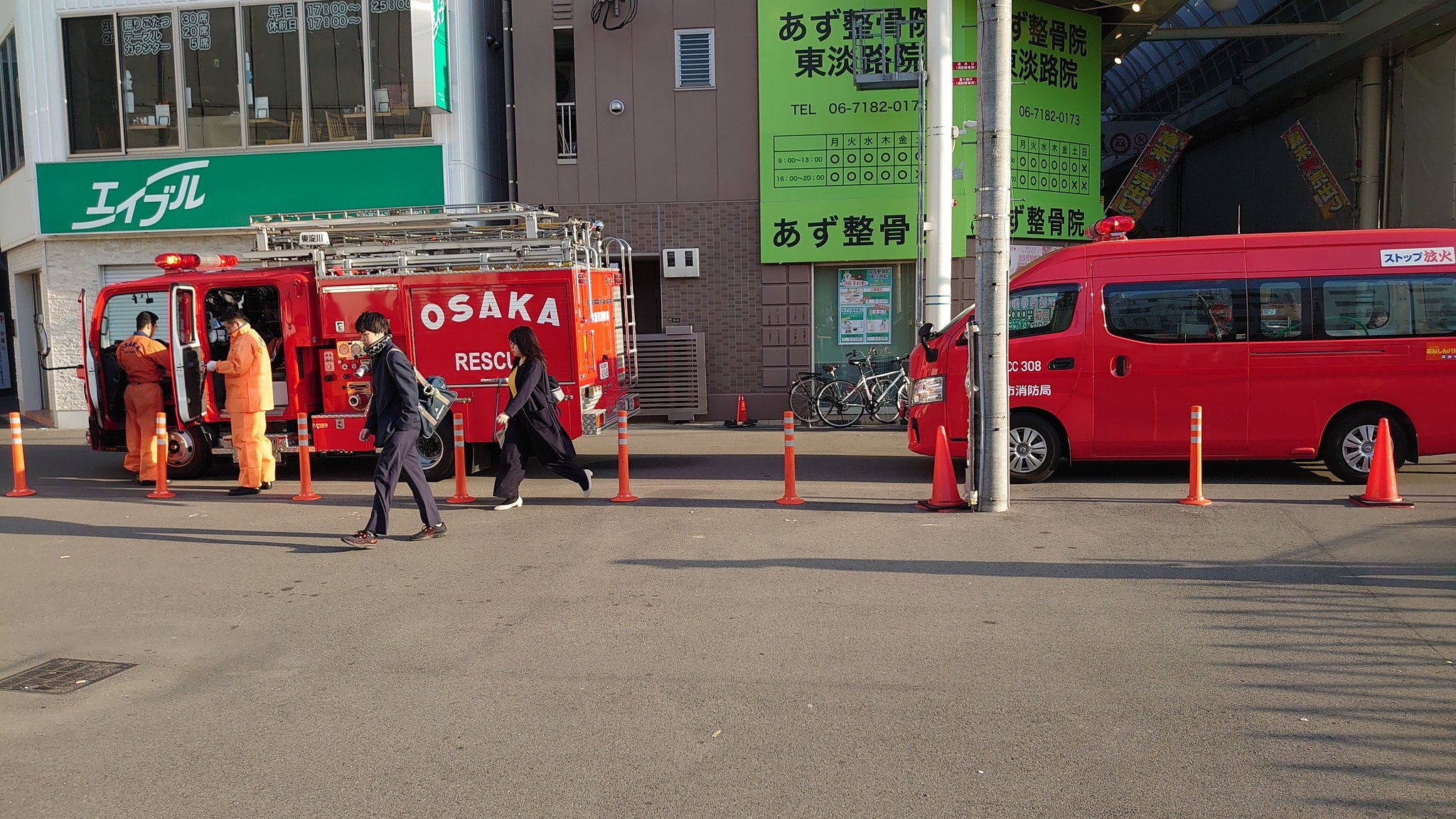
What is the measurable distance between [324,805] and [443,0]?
15.5 metres

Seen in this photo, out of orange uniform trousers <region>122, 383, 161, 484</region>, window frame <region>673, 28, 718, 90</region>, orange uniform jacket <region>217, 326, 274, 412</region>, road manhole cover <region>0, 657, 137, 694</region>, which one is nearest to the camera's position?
road manhole cover <region>0, 657, 137, 694</region>

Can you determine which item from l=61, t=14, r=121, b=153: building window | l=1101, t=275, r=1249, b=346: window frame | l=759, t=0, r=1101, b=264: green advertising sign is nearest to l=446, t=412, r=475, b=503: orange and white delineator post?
l=1101, t=275, r=1249, b=346: window frame

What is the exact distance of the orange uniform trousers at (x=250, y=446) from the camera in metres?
10.8

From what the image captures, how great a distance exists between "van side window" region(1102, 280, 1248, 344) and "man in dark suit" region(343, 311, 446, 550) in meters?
6.54

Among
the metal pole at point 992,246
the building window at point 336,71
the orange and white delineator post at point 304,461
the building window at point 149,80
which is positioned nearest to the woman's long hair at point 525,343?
the orange and white delineator post at point 304,461

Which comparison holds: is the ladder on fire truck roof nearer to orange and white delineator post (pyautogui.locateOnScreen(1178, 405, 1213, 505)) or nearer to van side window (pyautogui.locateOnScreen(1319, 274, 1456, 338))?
orange and white delineator post (pyautogui.locateOnScreen(1178, 405, 1213, 505))

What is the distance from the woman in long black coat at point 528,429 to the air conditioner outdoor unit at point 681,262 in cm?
727

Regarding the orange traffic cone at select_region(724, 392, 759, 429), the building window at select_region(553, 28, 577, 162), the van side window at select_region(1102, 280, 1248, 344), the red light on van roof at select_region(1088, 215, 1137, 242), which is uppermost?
the building window at select_region(553, 28, 577, 162)

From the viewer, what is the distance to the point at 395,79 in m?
17.4

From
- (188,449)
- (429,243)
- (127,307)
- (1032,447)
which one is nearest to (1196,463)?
(1032,447)

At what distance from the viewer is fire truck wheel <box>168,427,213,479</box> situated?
39.0ft

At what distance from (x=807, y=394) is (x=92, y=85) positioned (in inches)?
523

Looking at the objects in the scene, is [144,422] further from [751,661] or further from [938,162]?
[938,162]

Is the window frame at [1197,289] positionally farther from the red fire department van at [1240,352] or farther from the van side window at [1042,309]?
the van side window at [1042,309]
